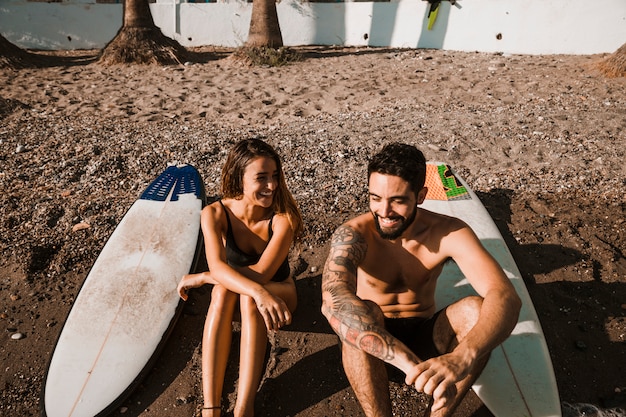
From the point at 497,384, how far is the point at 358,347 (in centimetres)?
114

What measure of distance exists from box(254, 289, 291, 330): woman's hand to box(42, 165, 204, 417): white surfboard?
1.11m

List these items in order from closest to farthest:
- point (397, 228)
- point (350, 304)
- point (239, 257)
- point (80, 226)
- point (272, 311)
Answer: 1. point (350, 304)
2. point (397, 228)
3. point (272, 311)
4. point (239, 257)
5. point (80, 226)

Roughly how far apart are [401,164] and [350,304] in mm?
710

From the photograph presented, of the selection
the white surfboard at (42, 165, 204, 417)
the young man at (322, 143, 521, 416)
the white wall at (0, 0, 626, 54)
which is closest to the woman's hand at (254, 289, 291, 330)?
the young man at (322, 143, 521, 416)

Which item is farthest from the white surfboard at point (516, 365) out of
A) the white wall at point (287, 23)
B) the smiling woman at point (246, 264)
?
the white wall at point (287, 23)

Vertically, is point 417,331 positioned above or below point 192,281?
below

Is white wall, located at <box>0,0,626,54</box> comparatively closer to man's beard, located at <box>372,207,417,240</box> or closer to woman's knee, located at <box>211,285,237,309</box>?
man's beard, located at <box>372,207,417,240</box>

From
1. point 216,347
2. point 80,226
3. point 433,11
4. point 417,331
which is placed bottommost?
point 80,226

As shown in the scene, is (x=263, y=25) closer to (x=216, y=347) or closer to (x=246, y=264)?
(x=246, y=264)

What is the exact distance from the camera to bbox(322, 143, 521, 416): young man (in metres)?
2.15

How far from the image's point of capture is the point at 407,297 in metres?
2.72

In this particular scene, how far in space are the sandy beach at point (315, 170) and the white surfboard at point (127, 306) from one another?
157mm

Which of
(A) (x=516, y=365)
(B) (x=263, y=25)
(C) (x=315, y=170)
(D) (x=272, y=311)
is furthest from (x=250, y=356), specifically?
(B) (x=263, y=25)

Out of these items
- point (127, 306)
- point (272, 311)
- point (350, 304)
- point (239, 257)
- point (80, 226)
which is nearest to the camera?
point (350, 304)
